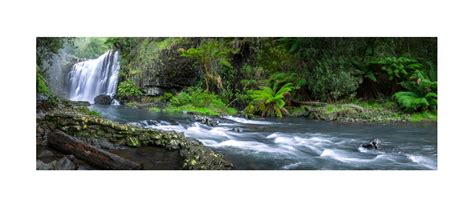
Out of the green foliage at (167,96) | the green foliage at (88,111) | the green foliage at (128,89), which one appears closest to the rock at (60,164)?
the green foliage at (88,111)

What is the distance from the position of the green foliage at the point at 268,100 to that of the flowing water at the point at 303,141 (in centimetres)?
13

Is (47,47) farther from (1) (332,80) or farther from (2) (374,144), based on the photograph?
(2) (374,144)

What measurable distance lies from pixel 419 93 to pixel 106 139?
375 centimetres

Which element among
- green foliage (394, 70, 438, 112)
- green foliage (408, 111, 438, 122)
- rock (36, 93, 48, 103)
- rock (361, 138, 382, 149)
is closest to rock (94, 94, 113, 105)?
rock (36, 93, 48, 103)

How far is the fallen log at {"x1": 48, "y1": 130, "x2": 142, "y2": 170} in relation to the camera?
4.84 m

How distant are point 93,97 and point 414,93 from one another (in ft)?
12.8

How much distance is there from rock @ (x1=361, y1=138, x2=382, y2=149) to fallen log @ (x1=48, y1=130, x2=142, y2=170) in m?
2.65

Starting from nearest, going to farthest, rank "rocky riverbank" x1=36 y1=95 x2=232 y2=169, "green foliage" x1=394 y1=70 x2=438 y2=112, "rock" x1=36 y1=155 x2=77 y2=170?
1. "rock" x1=36 y1=155 x2=77 y2=170
2. "rocky riverbank" x1=36 y1=95 x2=232 y2=169
3. "green foliage" x1=394 y1=70 x2=438 y2=112

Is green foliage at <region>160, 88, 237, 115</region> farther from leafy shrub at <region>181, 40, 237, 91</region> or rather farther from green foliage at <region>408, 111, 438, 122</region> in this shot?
green foliage at <region>408, 111, 438, 122</region>

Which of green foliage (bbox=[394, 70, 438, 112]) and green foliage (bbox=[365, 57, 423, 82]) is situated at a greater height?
green foliage (bbox=[365, 57, 423, 82])

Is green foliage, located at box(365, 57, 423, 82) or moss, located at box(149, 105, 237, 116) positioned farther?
moss, located at box(149, 105, 237, 116)

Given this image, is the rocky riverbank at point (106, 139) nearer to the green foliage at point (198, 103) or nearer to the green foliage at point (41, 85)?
the green foliage at point (41, 85)
